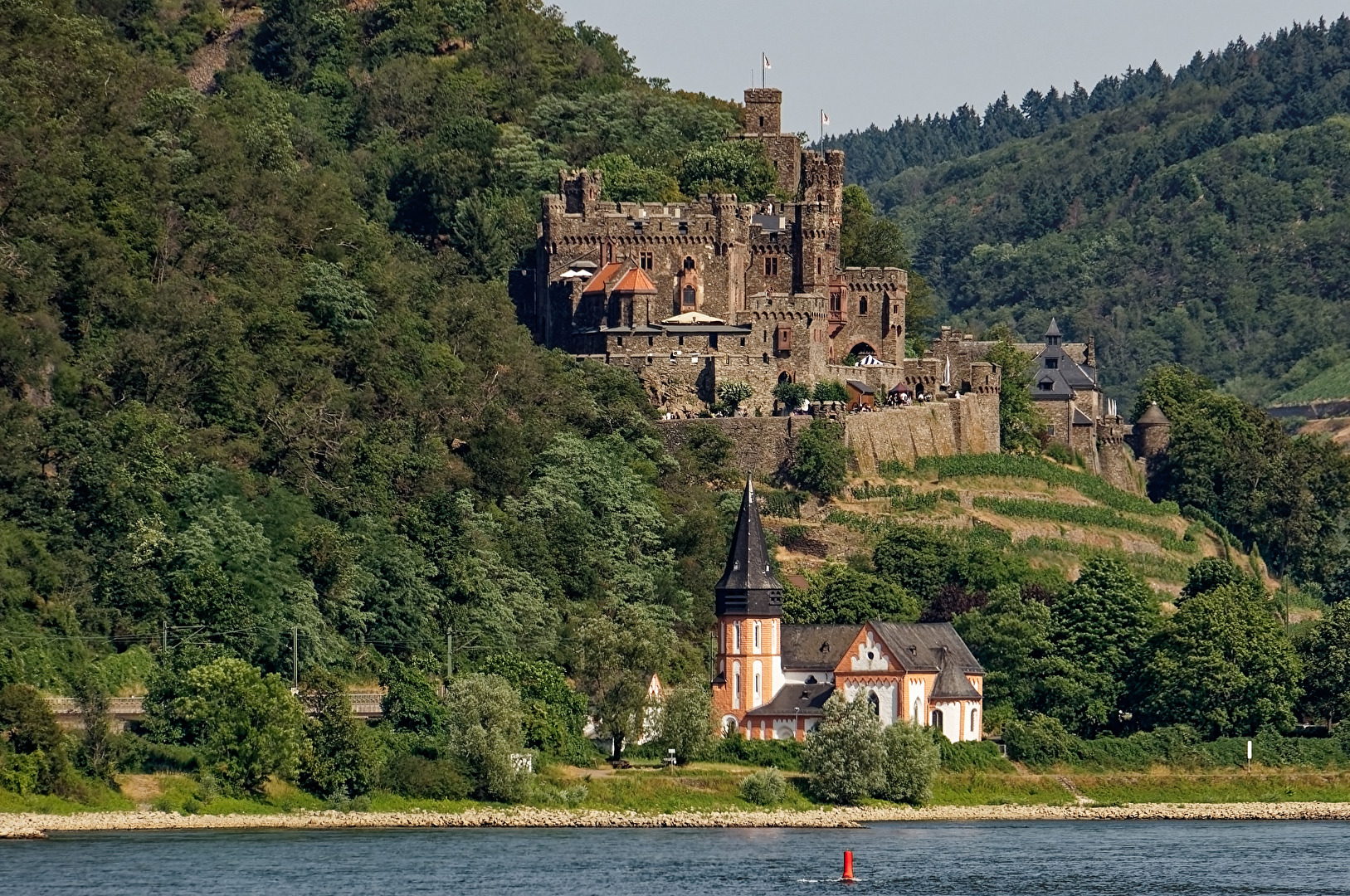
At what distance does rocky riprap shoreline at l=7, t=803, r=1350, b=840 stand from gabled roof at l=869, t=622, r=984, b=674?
219 inches

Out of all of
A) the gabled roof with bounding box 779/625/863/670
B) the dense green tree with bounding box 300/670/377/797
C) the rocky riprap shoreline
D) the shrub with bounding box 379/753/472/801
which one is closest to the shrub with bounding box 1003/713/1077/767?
the rocky riprap shoreline

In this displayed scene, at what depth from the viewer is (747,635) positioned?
313ft

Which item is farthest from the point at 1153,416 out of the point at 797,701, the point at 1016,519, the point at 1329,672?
the point at 797,701

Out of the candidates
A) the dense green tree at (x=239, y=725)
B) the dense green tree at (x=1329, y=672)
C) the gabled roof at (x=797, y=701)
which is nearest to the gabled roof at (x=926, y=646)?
the gabled roof at (x=797, y=701)

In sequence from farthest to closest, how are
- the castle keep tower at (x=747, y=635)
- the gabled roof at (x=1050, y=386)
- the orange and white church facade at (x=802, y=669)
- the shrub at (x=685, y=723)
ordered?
1. the gabled roof at (x=1050, y=386)
2. the castle keep tower at (x=747, y=635)
3. the orange and white church facade at (x=802, y=669)
4. the shrub at (x=685, y=723)

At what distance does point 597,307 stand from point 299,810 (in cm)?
3748

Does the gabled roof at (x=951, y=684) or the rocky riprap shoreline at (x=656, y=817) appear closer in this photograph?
the rocky riprap shoreline at (x=656, y=817)

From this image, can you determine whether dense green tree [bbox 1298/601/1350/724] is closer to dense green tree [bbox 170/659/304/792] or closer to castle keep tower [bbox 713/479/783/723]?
castle keep tower [bbox 713/479/783/723]

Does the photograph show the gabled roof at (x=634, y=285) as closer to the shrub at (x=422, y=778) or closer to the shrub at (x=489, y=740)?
the shrub at (x=489, y=740)

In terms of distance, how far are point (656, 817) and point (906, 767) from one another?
7753mm

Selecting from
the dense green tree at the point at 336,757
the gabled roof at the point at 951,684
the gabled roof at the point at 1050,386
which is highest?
the gabled roof at the point at 1050,386

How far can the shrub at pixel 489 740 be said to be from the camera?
84.8 meters

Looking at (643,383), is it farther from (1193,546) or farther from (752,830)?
(752,830)

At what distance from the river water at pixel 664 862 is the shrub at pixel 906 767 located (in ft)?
7.93
